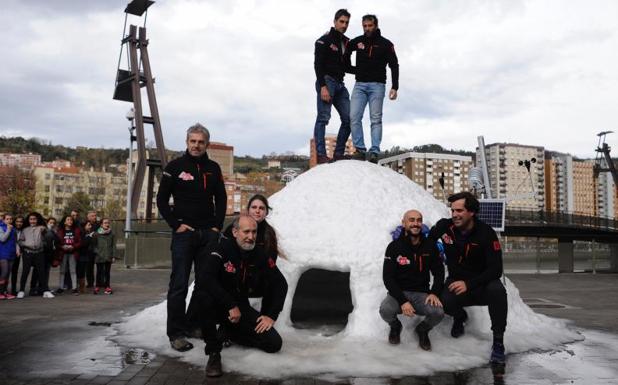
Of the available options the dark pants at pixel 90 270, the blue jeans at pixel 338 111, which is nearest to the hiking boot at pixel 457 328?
the blue jeans at pixel 338 111

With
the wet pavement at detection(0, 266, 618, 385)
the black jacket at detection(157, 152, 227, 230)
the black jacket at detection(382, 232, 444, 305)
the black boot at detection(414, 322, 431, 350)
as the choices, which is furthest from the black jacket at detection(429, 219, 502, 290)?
the black jacket at detection(157, 152, 227, 230)

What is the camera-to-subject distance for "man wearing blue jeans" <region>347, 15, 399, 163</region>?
22.0 feet

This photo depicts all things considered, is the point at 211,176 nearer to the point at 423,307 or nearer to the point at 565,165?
the point at 423,307

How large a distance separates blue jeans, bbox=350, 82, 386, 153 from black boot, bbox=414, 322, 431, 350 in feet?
9.81

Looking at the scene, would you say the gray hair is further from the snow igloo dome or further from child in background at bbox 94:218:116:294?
child in background at bbox 94:218:116:294

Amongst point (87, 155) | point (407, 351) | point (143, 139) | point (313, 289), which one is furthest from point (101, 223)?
point (87, 155)

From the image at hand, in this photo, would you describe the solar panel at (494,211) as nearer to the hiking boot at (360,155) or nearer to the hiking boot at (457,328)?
the hiking boot at (360,155)

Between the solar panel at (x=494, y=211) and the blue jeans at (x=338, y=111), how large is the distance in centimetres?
237

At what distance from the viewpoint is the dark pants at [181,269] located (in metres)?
4.72

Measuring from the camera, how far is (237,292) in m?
4.25

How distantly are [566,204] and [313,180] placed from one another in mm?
115852

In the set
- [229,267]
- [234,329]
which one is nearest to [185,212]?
[229,267]

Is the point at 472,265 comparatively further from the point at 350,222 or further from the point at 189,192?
the point at 189,192

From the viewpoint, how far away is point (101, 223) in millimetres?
10914
